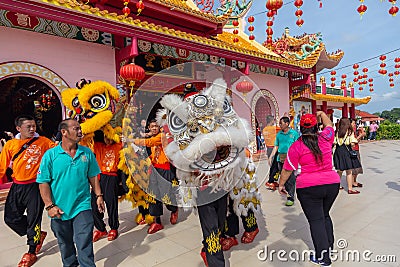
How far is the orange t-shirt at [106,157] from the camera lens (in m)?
A: 3.19

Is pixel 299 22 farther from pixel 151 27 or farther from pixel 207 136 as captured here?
pixel 207 136

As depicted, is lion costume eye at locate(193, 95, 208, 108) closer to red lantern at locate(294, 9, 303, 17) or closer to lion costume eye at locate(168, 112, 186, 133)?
lion costume eye at locate(168, 112, 186, 133)

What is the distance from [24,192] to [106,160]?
0.88 metres

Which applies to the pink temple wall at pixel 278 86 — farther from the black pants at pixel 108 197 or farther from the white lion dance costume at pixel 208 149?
the white lion dance costume at pixel 208 149

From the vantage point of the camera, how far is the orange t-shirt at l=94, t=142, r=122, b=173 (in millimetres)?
3189

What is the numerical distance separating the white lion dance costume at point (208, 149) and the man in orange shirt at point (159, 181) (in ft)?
3.81

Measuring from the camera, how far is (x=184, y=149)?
2.00m

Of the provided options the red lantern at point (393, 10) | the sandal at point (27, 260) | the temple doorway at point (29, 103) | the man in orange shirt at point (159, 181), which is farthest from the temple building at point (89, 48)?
the red lantern at point (393, 10)

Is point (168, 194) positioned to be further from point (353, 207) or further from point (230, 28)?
point (230, 28)

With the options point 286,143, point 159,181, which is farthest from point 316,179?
point 286,143

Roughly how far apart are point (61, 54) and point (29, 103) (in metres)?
1.53

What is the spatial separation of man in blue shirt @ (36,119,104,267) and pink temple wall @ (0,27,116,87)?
154 inches

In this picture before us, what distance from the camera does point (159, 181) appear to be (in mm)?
3699

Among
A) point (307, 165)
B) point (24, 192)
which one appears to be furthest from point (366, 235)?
point (24, 192)
